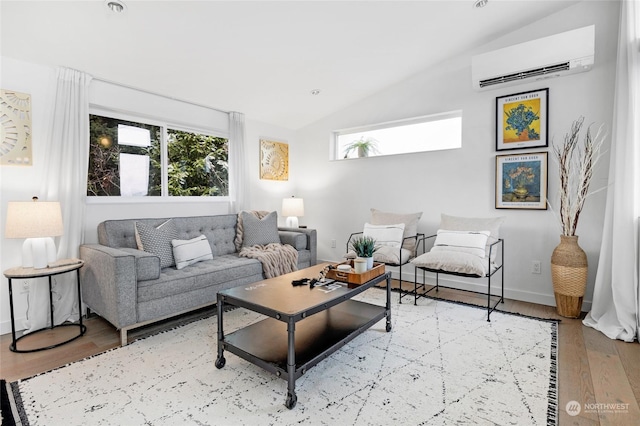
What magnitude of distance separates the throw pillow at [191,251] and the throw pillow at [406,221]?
2.05 metres

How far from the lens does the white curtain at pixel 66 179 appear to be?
2.75m

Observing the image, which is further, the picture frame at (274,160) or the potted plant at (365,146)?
the picture frame at (274,160)

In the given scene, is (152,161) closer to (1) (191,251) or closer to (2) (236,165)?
(2) (236,165)

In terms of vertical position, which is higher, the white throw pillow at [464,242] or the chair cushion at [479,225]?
the chair cushion at [479,225]

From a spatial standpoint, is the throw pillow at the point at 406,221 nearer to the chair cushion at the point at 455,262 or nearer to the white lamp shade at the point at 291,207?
the chair cushion at the point at 455,262

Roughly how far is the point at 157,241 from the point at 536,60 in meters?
4.02

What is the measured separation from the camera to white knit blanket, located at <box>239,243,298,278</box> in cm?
342

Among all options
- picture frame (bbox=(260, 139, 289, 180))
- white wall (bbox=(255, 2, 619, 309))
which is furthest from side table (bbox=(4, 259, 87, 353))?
picture frame (bbox=(260, 139, 289, 180))

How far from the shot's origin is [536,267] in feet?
10.9

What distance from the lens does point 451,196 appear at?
3.86 meters

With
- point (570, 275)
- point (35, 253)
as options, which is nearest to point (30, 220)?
point (35, 253)

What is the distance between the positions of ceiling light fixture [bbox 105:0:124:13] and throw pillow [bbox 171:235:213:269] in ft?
6.29

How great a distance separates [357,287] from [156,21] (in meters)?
2.56

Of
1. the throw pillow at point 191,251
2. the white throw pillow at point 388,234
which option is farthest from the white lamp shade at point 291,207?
the throw pillow at point 191,251
